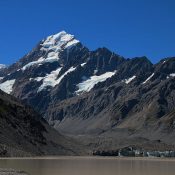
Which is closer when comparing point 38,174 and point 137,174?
point 38,174

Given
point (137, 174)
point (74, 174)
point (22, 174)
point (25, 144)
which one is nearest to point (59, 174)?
point (74, 174)

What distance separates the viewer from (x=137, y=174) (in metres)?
91.4

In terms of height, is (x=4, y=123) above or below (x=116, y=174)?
above

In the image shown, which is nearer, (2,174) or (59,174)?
(2,174)

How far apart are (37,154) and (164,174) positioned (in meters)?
112

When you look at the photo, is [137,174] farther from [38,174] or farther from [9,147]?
[9,147]

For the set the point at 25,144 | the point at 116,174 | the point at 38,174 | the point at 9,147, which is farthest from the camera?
the point at 25,144

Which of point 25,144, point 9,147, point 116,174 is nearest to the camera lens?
point 116,174

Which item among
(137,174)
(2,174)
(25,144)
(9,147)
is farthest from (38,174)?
(25,144)

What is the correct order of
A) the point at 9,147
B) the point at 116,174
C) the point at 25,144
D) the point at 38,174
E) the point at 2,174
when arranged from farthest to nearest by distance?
the point at 25,144 → the point at 9,147 → the point at 116,174 → the point at 38,174 → the point at 2,174

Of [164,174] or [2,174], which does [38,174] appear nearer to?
[2,174]

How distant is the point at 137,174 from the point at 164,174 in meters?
4.80

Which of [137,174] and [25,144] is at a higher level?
[25,144]

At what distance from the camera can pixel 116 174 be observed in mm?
90250
